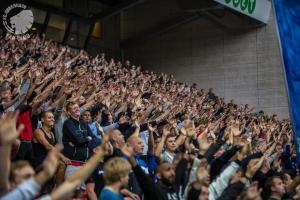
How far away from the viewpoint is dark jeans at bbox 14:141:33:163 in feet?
20.8

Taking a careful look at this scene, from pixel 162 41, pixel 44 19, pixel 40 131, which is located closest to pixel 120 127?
pixel 40 131

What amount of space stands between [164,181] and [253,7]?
18.7 meters

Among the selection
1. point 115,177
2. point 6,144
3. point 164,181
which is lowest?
point 164,181

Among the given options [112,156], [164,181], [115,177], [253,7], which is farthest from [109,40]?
[115,177]

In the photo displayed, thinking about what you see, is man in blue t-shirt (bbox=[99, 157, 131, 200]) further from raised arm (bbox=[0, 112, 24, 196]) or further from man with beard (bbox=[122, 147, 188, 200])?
raised arm (bbox=[0, 112, 24, 196])

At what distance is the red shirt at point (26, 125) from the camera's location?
6943 millimetres

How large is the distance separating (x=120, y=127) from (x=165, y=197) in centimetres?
331

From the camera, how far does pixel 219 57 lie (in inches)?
1025

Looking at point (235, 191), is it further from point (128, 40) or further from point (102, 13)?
point (128, 40)

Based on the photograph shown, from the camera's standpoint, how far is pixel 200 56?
1048 inches

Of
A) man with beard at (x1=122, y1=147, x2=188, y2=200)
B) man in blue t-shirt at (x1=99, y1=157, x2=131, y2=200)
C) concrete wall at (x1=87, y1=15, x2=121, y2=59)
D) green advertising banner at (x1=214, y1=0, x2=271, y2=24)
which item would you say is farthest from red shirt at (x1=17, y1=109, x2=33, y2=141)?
concrete wall at (x1=87, y1=15, x2=121, y2=59)

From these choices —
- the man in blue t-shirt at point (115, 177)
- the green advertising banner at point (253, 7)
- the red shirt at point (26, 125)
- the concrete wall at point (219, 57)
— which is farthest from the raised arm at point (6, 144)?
the concrete wall at point (219, 57)
